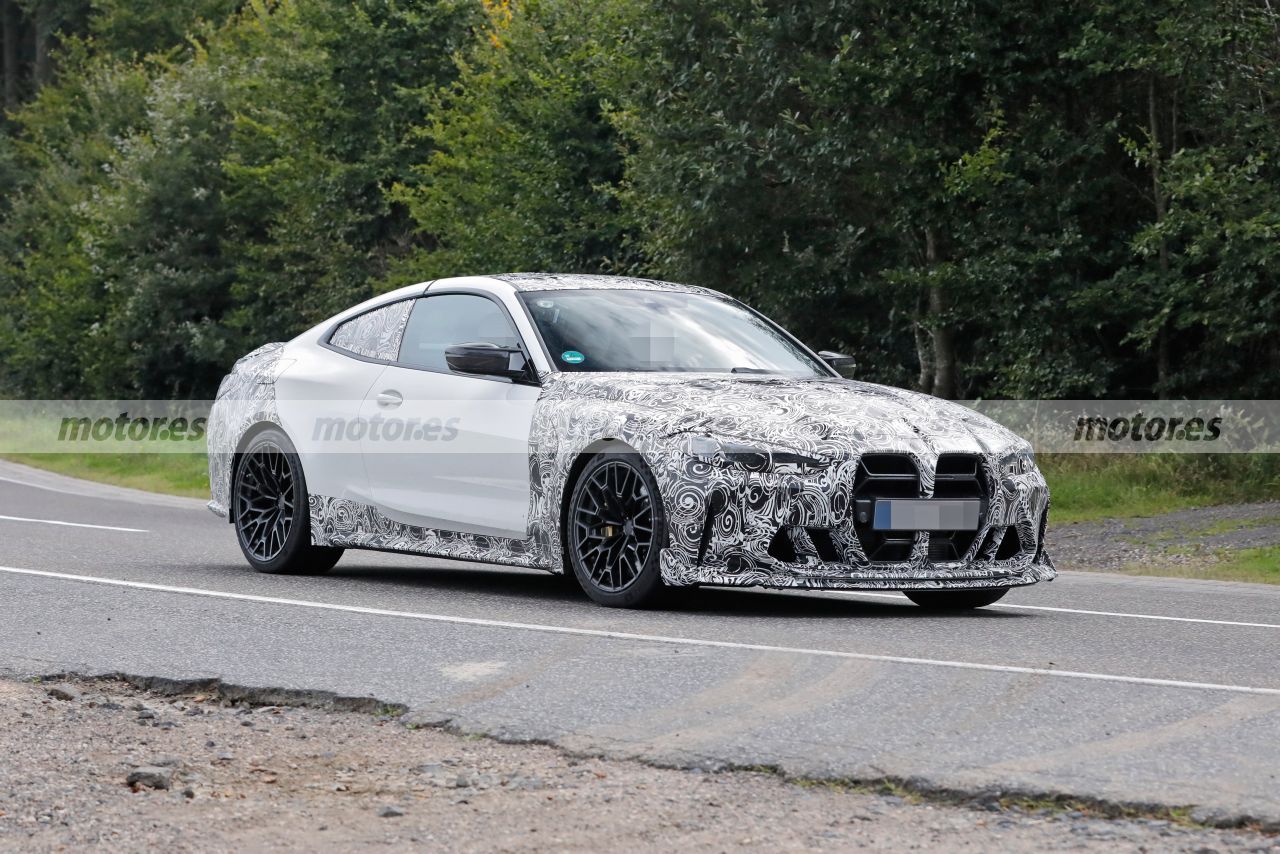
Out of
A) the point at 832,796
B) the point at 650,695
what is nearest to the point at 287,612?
the point at 650,695

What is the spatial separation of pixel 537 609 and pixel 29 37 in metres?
76.3

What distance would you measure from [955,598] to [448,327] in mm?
3067

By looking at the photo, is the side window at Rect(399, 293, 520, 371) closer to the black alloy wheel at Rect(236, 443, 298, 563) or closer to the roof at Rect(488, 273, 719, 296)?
the roof at Rect(488, 273, 719, 296)

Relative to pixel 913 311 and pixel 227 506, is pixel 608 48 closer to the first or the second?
pixel 913 311

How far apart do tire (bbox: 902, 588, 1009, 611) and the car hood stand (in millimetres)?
850

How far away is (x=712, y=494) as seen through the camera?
8914 millimetres

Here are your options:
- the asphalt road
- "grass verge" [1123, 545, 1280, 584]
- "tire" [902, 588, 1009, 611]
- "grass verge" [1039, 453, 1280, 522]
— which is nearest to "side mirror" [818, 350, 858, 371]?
the asphalt road

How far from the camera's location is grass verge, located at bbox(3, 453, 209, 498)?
27.2m

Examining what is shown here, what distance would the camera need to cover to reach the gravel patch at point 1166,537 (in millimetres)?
15000

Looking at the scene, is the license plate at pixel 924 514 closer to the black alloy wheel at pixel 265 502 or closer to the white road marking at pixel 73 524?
the black alloy wheel at pixel 265 502

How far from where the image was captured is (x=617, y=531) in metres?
9.41

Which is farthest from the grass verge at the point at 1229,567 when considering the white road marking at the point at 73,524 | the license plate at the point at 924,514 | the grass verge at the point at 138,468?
the grass verge at the point at 138,468

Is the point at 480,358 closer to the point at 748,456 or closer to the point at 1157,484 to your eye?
the point at 748,456

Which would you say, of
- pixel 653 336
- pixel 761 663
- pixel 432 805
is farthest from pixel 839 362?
pixel 432 805
